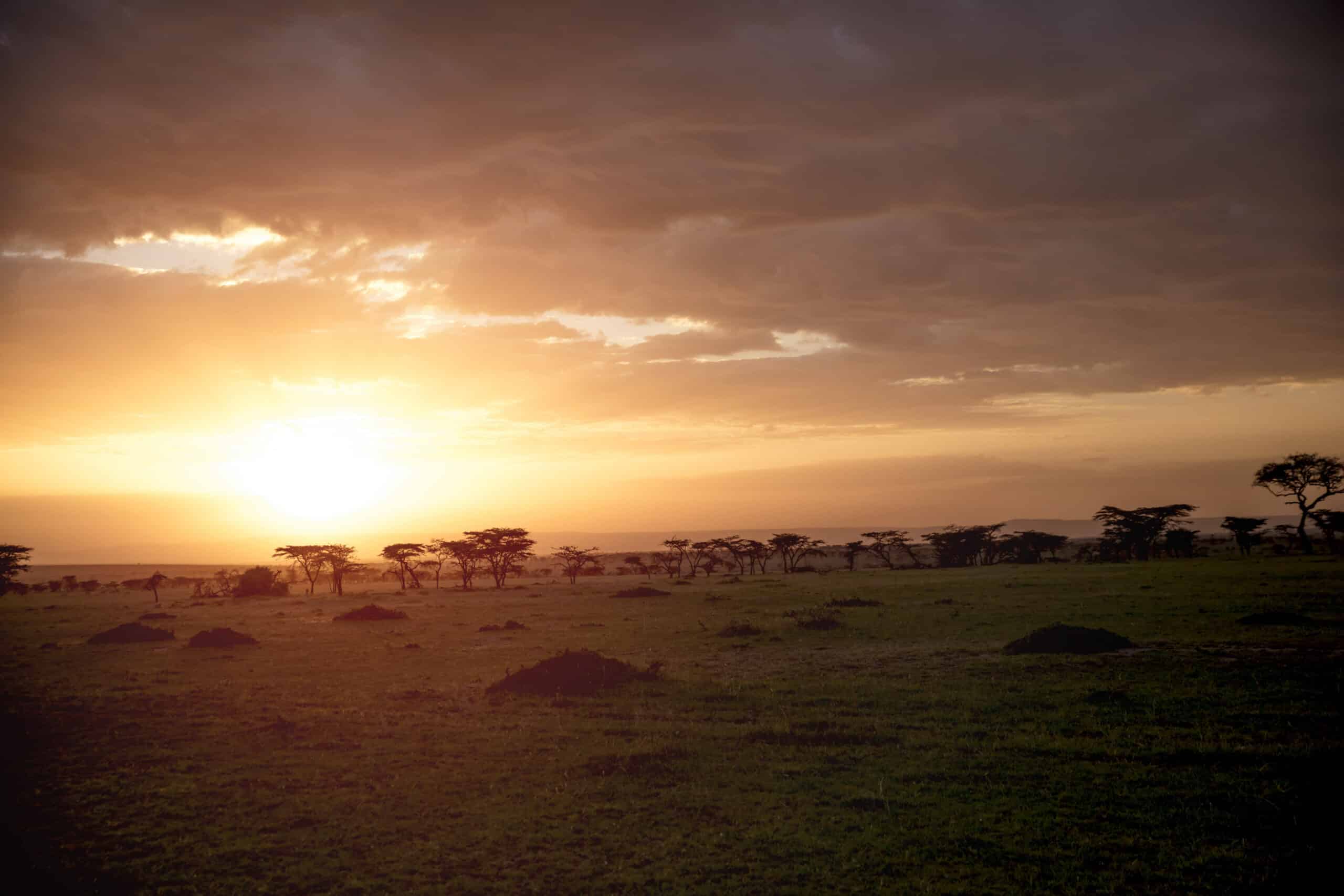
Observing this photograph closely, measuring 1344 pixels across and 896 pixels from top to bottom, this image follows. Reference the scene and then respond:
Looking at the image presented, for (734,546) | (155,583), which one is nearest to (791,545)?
(734,546)

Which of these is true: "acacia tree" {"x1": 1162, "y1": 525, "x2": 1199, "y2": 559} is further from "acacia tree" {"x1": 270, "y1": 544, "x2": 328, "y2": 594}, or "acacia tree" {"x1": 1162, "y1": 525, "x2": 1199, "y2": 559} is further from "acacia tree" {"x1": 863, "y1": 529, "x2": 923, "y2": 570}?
"acacia tree" {"x1": 270, "y1": 544, "x2": 328, "y2": 594}

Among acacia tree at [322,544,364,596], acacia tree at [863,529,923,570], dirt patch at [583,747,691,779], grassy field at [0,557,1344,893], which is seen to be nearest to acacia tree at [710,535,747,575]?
acacia tree at [863,529,923,570]

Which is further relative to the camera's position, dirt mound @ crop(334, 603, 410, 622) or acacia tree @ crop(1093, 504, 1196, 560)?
acacia tree @ crop(1093, 504, 1196, 560)

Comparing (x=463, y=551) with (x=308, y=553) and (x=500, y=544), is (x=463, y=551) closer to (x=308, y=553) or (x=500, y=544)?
(x=500, y=544)

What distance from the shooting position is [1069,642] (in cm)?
2855

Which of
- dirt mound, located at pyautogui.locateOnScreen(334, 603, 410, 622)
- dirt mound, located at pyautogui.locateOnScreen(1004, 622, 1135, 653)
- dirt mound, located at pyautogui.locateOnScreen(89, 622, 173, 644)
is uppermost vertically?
dirt mound, located at pyautogui.locateOnScreen(1004, 622, 1135, 653)

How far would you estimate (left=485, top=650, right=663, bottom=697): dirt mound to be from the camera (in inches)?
A: 1007

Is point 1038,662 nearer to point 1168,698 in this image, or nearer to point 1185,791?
point 1168,698

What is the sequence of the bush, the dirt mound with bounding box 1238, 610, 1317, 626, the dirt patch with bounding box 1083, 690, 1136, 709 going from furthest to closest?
the bush, the dirt mound with bounding box 1238, 610, 1317, 626, the dirt patch with bounding box 1083, 690, 1136, 709

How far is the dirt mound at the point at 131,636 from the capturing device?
42500 millimetres

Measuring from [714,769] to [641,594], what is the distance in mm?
53184

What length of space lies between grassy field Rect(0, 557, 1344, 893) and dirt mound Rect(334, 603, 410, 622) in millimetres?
18205

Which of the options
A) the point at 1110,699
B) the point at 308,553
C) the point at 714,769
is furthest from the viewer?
the point at 308,553

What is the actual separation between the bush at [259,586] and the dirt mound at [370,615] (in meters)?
39.4
